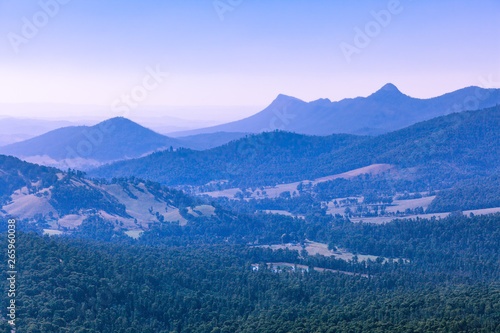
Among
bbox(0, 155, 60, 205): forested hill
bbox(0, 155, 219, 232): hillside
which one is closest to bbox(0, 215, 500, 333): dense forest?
bbox(0, 155, 219, 232): hillside

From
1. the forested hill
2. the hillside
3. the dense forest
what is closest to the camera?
the dense forest

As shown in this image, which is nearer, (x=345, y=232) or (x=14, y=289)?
(x=14, y=289)

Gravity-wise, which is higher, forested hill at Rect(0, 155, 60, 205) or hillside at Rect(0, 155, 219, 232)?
forested hill at Rect(0, 155, 60, 205)

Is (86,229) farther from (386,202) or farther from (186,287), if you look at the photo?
(386,202)

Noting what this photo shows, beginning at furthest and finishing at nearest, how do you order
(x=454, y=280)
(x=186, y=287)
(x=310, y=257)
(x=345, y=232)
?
(x=345, y=232) → (x=310, y=257) → (x=454, y=280) → (x=186, y=287)

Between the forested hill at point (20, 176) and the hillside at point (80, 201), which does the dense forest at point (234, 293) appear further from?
the forested hill at point (20, 176)

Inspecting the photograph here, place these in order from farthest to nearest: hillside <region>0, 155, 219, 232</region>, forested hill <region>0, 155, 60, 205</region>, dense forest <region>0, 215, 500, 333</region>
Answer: forested hill <region>0, 155, 60, 205</region> < hillside <region>0, 155, 219, 232</region> < dense forest <region>0, 215, 500, 333</region>

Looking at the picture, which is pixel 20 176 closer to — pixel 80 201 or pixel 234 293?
pixel 80 201

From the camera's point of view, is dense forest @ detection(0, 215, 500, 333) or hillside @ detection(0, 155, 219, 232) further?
hillside @ detection(0, 155, 219, 232)

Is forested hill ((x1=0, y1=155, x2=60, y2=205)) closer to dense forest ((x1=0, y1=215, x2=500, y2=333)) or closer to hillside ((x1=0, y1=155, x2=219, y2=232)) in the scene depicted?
hillside ((x1=0, y1=155, x2=219, y2=232))

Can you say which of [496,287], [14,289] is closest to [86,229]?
[14,289]

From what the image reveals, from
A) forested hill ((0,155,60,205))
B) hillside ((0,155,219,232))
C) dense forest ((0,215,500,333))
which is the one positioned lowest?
dense forest ((0,215,500,333))
